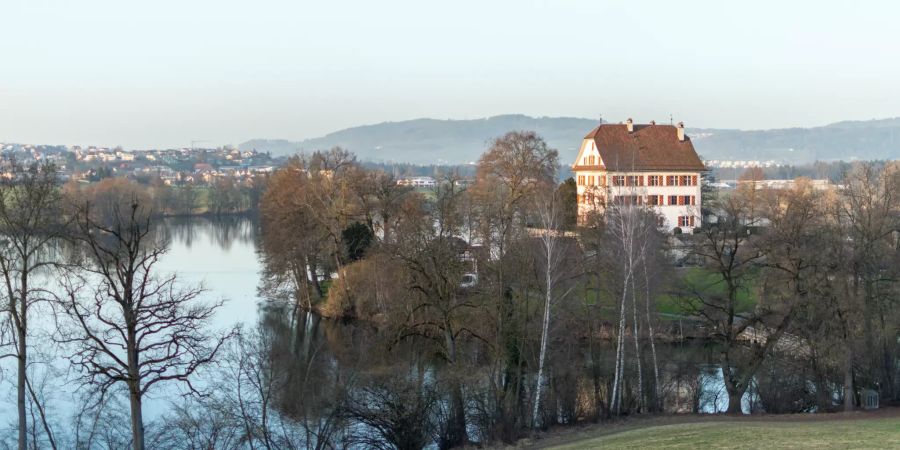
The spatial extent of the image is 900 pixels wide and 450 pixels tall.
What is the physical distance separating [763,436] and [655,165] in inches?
1843

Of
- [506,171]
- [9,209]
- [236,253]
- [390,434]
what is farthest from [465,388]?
[236,253]

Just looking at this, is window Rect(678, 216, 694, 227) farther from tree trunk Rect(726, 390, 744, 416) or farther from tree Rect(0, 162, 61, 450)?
tree Rect(0, 162, 61, 450)

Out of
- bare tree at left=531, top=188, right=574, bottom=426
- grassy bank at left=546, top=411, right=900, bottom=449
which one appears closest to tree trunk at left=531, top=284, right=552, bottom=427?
bare tree at left=531, top=188, right=574, bottom=426

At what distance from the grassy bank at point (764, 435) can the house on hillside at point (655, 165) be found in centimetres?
4016

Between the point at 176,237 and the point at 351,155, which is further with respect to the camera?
the point at 176,237

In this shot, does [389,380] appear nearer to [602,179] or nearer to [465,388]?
[465,388]

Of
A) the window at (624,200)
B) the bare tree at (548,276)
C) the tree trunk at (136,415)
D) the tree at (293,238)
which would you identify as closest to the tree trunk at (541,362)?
the bare tree at (548,276)

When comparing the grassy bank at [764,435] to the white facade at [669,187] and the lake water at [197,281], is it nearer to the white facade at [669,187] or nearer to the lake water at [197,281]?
the lake water at [197,281]

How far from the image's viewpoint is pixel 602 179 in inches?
2484

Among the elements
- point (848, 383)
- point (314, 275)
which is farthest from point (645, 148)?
point (848, 383)

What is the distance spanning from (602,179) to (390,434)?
43631mm

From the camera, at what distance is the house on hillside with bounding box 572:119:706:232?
62.9m

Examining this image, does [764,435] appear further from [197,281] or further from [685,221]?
[685,221]

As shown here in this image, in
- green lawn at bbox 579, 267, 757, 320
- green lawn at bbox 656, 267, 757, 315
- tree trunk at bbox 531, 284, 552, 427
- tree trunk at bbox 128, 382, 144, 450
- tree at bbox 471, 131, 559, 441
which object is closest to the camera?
tree trunk at bbox 128, 382, 144, 450
